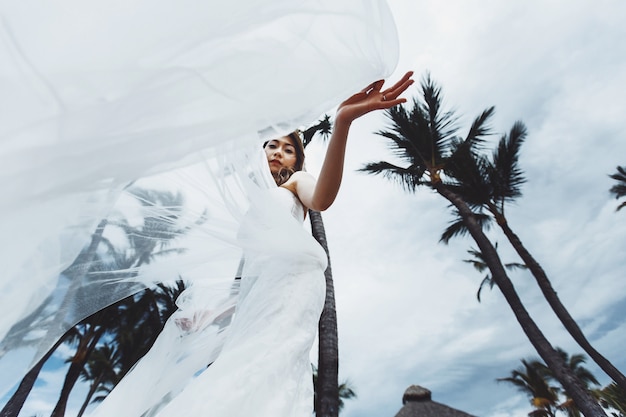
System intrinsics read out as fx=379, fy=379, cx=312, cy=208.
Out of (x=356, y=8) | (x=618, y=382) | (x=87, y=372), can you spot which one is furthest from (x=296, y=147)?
(x=87, y=372)

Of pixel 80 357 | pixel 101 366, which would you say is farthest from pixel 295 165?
pixel 101 366

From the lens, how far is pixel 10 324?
2.55 ft

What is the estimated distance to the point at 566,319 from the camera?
874cm

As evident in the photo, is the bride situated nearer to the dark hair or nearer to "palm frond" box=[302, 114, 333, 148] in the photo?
the dark hair

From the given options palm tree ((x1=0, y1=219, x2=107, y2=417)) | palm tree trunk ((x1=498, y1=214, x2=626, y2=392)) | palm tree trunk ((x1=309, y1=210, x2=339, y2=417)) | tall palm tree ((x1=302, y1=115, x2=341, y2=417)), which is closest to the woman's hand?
palm tree ((x1=0, y1=219, x2=107, y2=417))

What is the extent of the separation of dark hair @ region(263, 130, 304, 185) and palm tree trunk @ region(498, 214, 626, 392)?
9393mm

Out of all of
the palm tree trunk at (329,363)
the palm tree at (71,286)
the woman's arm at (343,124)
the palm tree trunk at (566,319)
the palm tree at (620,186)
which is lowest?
the palm tree at (71,286)

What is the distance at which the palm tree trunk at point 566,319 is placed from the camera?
8398 millimetres

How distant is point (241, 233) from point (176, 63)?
2.07 ft

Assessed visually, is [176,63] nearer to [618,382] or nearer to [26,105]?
[26,105]

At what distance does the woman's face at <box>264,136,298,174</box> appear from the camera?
1870mm

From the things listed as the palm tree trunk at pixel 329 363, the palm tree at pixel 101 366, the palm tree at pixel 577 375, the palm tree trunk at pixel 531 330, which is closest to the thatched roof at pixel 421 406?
the palm tree trunk at pixel 531 330

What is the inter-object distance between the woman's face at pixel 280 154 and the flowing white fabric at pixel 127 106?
64cm

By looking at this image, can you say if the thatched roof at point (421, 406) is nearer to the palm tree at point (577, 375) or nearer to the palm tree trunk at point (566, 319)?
the palm tree trunk at point (566, 319)
